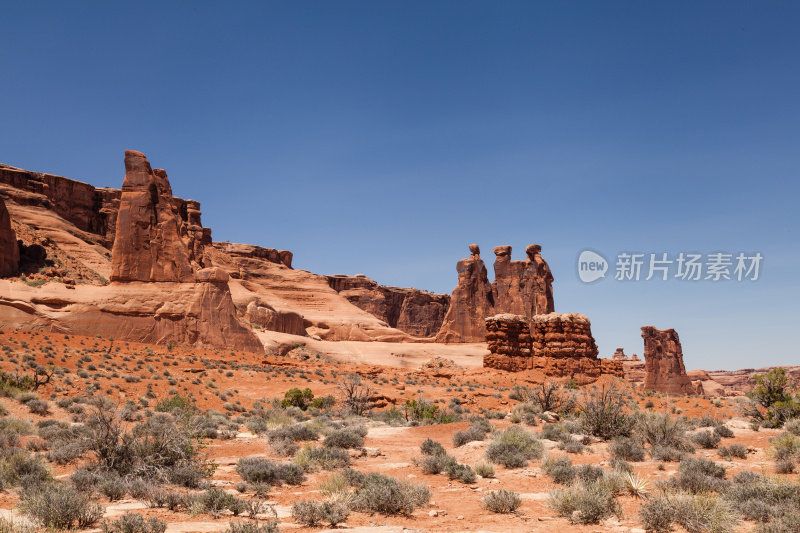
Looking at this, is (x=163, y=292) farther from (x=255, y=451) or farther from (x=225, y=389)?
(x=255, y=451)

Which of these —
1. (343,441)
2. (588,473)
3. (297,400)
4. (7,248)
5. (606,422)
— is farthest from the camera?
(7,248)

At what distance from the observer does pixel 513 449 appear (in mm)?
11922

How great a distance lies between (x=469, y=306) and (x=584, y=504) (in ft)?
244

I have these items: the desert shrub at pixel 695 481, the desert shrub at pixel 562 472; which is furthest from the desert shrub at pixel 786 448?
the desert shrub at pixel 562 472

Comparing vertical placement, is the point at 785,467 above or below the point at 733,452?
above

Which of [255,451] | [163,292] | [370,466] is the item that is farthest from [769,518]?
[163,292]

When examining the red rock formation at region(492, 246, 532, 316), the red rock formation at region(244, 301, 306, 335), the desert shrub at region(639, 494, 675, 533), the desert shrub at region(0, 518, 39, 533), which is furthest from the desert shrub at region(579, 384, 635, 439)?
the red rock formation at region(492, 246, 532, 316)

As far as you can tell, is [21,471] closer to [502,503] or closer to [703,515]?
[502,503]

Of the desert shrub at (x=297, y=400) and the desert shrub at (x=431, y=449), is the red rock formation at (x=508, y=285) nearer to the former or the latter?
the desert shrub at (x=297, y=400)

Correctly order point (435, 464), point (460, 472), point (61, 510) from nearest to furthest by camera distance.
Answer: point (61, 510)
point (460, 472)
point (435, 464)

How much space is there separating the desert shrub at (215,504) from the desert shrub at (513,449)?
5.83 meters

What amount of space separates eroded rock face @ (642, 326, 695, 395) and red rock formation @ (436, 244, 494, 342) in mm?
22612

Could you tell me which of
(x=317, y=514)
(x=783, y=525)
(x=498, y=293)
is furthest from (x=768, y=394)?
(x=498, y=293)

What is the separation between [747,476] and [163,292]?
3315cm
